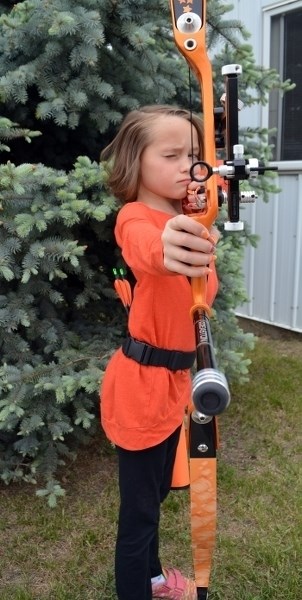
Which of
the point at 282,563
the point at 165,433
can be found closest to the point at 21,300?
the point at 165,433

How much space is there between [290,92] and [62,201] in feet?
9.78

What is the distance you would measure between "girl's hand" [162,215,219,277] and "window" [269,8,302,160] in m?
3.75

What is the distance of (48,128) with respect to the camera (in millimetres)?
2869

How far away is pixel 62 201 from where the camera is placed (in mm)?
2350

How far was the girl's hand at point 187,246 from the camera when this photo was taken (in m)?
1.05

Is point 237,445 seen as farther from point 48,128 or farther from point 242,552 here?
point 48,128

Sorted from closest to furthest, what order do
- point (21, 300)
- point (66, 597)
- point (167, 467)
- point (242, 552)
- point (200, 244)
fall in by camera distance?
point (200, 244), point (167, 467), point (66, 597), point (242, 552), point (21, 300)

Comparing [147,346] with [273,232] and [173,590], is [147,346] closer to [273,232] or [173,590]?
[173,590]

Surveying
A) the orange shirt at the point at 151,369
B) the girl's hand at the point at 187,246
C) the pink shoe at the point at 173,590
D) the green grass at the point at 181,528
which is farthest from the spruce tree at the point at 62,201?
the girl's hand at the point at 187,246

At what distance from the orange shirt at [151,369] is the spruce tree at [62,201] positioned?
828 millimetres

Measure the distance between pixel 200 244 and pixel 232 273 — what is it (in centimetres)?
209

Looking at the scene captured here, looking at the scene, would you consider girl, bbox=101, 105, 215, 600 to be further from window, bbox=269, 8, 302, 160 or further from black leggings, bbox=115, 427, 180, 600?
window, bbox=269, 8, 302, 160

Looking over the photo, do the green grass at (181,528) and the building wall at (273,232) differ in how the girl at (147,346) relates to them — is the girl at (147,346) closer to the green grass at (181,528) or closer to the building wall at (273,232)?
the green grass at (181,528)

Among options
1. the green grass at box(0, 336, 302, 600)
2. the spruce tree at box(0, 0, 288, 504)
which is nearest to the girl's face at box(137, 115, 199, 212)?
the spruce tree at box(0, 0, 288, 504)
